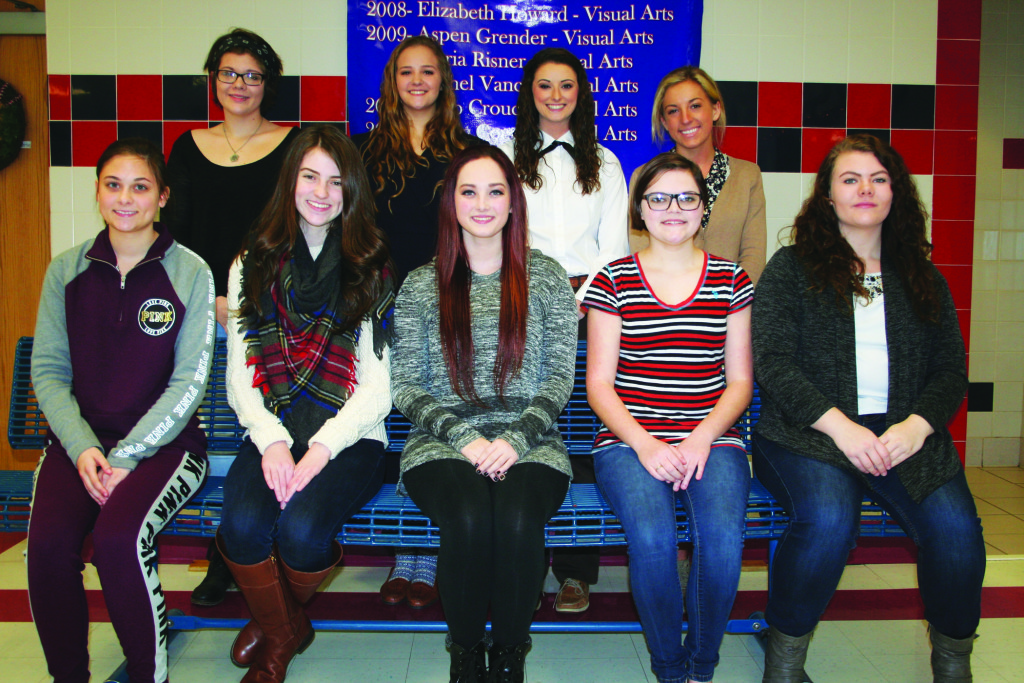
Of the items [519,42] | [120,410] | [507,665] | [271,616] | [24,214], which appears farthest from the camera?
[24,214]

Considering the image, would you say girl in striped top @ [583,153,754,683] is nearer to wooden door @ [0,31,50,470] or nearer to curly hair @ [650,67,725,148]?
curly hair @ [650,67,725,148]

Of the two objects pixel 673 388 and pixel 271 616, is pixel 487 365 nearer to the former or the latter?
pixel 673 388

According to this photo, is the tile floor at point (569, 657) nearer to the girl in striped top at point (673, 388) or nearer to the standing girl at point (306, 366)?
the standing girl at point (306, 366)

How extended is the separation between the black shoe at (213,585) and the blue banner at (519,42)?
6.51 ft

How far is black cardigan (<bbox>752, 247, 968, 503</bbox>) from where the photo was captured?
1918mm

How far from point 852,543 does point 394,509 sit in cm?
123

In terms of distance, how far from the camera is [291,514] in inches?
70.9

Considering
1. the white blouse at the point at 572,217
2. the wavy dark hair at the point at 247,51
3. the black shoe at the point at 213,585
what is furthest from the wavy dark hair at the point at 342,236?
the black shoe at the point at 213,585

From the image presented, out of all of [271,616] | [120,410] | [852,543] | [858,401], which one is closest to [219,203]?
[120,410]

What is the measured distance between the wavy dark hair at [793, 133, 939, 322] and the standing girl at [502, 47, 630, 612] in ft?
2.28

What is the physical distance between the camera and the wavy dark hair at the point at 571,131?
2508 millimetres

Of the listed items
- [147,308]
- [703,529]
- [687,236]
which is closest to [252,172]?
[147,308]

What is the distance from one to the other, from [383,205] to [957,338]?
6.08 ft

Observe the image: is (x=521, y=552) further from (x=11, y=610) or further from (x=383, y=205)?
(x=11, y=610)
